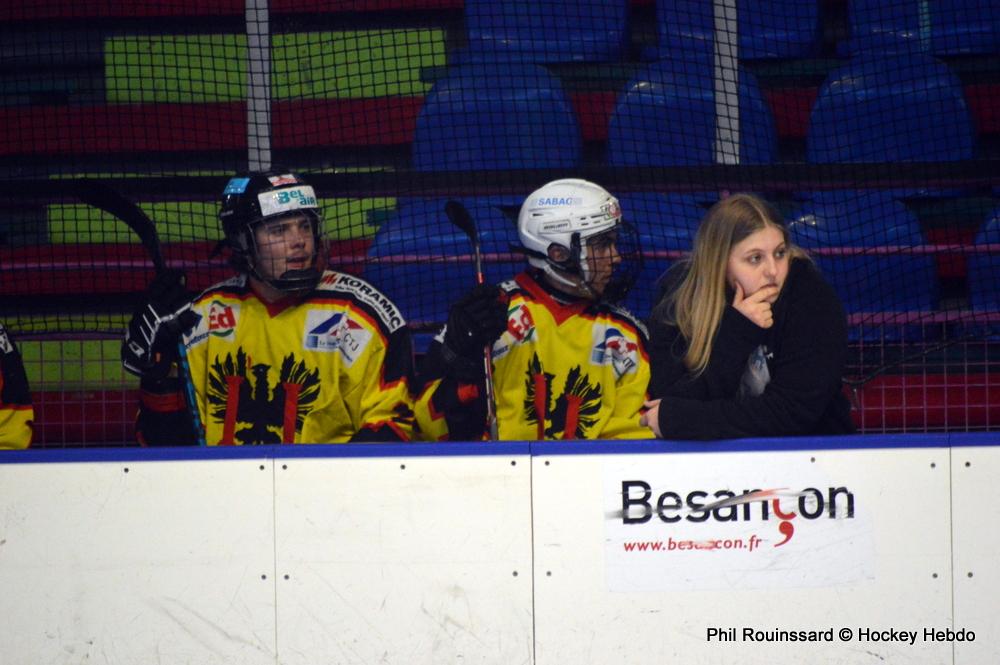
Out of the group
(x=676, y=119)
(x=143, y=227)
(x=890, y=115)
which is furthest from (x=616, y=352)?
(x=890, y=115)

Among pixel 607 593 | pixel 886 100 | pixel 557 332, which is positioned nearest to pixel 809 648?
pixel 607 593

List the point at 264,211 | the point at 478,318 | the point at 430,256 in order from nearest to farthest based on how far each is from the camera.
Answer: the point at 478,318, the point at 264,211, the point at 430,256

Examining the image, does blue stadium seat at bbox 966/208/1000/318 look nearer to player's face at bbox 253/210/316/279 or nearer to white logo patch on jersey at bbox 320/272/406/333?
white logo patch on jersey at bbox 320/272/406/333

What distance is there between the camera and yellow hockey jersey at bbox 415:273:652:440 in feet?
9.78

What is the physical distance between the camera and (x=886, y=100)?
14.5 ft

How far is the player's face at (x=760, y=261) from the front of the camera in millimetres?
2586

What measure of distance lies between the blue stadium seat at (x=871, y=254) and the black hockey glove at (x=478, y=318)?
4.86 ft

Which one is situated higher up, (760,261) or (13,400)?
(760,261)

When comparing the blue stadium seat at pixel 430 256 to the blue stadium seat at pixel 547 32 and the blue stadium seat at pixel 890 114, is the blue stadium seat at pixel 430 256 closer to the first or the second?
the blue stadium seat at pixel 547 32

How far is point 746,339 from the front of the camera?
2.57 meters

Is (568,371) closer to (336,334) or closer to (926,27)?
(336,334)

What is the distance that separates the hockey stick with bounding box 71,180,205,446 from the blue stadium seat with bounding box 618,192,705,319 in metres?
1.54

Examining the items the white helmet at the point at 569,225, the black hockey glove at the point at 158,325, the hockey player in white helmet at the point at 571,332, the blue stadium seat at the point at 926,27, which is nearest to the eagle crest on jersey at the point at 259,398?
the black hockey glove at the point at 158,325

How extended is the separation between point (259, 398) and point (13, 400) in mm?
571
